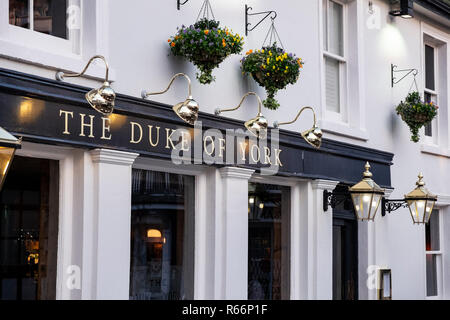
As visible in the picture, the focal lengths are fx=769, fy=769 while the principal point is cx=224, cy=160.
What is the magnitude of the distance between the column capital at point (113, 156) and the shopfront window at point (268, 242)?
2.09m

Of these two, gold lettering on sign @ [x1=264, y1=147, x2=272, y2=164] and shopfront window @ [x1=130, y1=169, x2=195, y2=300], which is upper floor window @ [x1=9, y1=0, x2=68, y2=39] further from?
gold lettering on sign @ [x1=264, y1=147, x2=272, y2=164]

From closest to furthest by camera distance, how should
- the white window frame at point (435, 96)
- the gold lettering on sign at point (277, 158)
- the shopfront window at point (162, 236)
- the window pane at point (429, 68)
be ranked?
the shopfront window at point (162, 236), the gold lettering on sign at point (277, 158), the white window frame at point (435, 96), the window pane at point (429, 68)

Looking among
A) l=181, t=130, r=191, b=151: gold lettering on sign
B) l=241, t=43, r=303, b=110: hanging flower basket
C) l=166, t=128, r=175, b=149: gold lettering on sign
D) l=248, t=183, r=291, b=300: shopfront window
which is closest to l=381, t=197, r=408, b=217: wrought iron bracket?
l=248, t=183, r=291, b=300: shopfront window

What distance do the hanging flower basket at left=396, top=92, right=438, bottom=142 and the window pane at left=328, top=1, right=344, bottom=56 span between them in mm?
1335

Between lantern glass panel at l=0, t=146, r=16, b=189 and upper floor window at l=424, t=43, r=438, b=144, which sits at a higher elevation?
upper floor window at l=424, t=43, r=438, b=144

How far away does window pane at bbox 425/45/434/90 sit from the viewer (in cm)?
1242

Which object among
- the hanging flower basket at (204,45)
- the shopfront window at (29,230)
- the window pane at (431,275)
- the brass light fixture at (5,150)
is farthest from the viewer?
the window pane at (431,275)

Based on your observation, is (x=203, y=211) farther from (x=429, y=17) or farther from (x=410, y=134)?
(x=429, y=17)

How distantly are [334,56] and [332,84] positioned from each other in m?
0.37

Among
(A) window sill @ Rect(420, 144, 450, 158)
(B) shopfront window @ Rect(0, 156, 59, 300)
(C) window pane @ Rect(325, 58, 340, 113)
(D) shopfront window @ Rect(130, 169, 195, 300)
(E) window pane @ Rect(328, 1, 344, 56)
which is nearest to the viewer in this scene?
(B) shopfront window @ Rect(0, 156, 59, 300)

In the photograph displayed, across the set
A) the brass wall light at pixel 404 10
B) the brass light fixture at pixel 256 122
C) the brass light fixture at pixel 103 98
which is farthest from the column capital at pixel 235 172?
the brass wall light at pixel 404 10

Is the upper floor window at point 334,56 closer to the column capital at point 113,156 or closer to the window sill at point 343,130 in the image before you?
the window sill at point 343,130

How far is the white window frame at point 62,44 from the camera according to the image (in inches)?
237

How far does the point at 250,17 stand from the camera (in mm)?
8625
